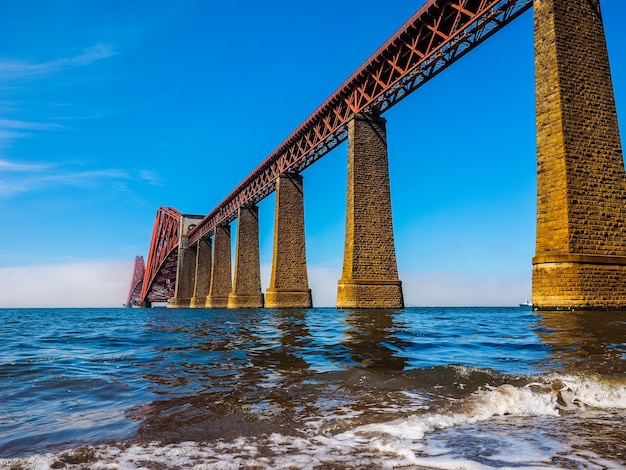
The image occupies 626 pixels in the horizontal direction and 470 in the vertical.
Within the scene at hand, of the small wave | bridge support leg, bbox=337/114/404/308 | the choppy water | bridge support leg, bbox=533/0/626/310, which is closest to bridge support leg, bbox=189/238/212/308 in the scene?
bridge support leg, bbox=337/114/404/308

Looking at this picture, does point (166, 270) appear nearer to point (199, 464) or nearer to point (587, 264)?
point (587, 264)

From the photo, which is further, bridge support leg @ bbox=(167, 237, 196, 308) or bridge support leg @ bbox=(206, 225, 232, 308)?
bridge support leg @ bbox=(167, 237, 196, 308)

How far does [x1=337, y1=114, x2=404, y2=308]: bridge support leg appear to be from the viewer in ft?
74.0

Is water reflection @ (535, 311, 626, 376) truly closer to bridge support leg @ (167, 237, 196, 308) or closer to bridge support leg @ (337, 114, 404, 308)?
bridge support leg @ (337, 114, 404, 308)

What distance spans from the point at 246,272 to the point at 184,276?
32.3 meters

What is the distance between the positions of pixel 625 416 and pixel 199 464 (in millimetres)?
2891

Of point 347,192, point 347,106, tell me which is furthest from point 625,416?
point 347,106

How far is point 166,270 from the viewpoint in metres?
86.9

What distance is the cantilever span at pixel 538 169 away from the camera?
43.8 feet

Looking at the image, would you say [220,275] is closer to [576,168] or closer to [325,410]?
[576,168]

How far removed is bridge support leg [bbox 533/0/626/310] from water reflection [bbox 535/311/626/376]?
10.1 ft

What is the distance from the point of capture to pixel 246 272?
4125cm

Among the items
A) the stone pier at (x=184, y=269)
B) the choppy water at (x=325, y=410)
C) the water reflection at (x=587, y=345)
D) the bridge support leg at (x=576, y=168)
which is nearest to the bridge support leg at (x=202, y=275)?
the stone pier at (x=184, y=269)

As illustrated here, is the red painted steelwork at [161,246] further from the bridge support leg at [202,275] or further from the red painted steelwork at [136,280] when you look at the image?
the red painted steelwork at [136,280]
